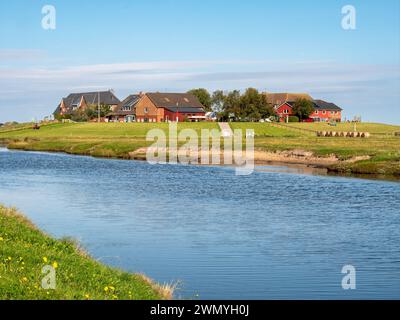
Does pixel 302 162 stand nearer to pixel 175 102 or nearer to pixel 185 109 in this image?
pixel 185 109

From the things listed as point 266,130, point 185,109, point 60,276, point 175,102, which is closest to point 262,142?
point 266,130

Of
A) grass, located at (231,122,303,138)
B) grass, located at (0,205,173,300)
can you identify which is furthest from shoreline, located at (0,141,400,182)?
grass, located at (0,205,173,300)

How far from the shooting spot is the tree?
182 m

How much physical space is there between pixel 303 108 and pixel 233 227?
498 feet

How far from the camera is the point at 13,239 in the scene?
843 inches

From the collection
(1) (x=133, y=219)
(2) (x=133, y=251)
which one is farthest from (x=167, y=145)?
(2) (x=133, y=251)

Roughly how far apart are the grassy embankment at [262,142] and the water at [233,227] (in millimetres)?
10247

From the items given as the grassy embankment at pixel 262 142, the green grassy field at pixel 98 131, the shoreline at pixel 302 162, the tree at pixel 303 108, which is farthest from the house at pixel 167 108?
the shoreline at pixel 302 162

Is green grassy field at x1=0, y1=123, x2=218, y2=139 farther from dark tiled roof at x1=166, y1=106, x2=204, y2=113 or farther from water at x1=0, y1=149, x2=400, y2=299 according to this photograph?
water at x1=0, y1=149, x2=400, y2=299

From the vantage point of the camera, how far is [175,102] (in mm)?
187125

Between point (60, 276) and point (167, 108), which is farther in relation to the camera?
point (167, 108)

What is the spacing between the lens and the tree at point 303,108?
182 meters
